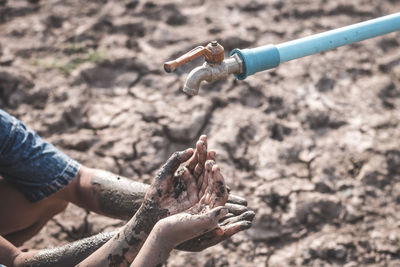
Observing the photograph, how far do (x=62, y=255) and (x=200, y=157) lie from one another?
0.67 metres

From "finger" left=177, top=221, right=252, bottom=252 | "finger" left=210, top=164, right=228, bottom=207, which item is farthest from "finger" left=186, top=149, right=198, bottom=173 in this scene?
"finger" left=177, top=221, right=252, bottom=252

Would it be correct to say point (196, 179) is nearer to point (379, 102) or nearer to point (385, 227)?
point (385, 227)

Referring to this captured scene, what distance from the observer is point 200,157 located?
5.44 feet

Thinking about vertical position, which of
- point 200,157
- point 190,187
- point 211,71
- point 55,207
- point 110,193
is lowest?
point 55,207

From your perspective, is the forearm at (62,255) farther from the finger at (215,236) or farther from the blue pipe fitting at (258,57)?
the blue pipe fitting at (258,57)

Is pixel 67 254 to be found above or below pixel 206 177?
below

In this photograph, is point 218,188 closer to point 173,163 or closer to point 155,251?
point 173,163

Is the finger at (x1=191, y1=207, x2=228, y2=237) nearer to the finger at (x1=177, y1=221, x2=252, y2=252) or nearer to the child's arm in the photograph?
the child's arm

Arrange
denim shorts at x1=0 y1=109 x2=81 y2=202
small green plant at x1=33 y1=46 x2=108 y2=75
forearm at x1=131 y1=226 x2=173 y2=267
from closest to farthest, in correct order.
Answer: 1. forearm at x1=131 y1=226 x2=173 y2=267
2. denim shorts at x1=0 y1=109 x2=81 y2=202
3. small green plant at x1=33 y1=46 x2=108 y2=75

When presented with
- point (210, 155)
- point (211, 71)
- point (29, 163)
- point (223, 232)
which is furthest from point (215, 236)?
point (29, 163)

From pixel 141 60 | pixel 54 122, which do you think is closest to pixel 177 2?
pixel 141 60

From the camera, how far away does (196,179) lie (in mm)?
1703

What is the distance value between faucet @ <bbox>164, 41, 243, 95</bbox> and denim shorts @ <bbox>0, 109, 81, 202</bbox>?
86 centimetres

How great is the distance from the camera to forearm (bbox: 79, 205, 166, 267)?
1.61 m
